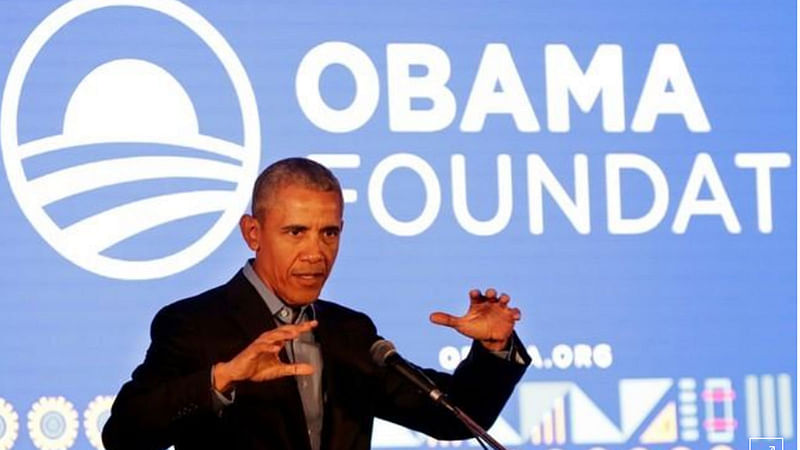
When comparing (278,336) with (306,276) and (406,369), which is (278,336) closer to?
(406,369)

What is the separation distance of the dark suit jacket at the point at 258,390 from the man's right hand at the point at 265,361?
8 cm

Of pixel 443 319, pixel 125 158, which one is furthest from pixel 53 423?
pixel 443 319

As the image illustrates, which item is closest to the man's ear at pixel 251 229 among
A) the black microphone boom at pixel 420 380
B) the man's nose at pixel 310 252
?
the man's nose at pixel 310 252

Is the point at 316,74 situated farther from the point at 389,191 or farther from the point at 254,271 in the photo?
the point at 254,271

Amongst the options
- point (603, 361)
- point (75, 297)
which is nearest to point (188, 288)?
point (75, 297)

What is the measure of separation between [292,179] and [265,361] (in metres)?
0.44

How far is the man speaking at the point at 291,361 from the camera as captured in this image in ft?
8.63

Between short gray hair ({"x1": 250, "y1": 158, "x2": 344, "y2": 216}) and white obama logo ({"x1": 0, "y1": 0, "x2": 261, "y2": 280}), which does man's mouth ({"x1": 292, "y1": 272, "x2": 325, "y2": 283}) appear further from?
white obama logo ({"x1": 0, "y1": 0, "x2": 261, "y2": 280})

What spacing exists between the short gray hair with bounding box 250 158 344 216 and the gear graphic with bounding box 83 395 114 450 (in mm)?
1388

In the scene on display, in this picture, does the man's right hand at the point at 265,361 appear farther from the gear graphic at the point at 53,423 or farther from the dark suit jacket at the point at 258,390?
the gear graphic at the point at 53,423

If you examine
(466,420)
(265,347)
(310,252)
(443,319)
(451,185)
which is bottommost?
(466,420)

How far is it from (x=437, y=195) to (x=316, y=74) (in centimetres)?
46

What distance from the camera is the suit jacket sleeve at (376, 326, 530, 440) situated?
289 cm

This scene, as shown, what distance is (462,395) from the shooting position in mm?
2924
